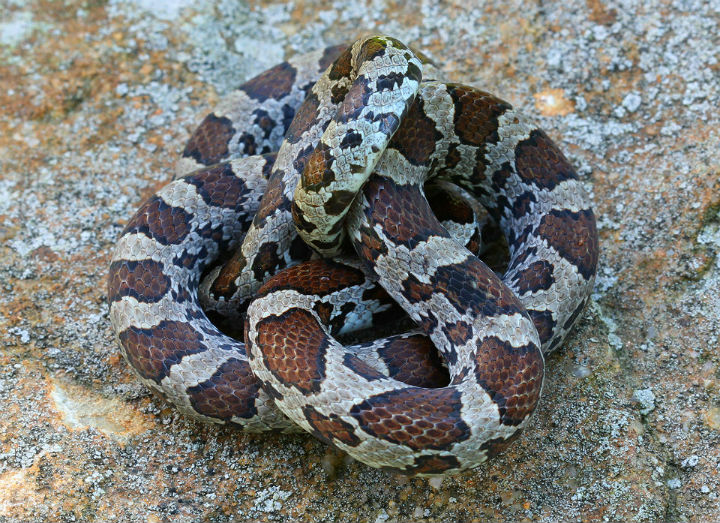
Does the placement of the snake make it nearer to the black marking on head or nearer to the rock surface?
the black marking on head

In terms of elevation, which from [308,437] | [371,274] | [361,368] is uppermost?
[371,274]

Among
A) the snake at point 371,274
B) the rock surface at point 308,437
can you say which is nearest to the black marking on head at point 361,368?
the snake at point 371,274

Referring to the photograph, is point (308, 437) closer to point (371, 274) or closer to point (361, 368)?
point (361, 368)

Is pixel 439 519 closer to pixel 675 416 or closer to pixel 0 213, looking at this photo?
pixel 675 416

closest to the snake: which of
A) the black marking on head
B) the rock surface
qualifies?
the black marking on head

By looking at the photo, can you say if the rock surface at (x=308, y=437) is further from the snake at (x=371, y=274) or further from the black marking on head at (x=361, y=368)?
the black marking on head at (x=361, y=368)

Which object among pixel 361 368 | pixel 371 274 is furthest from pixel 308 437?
pixel 371 274
